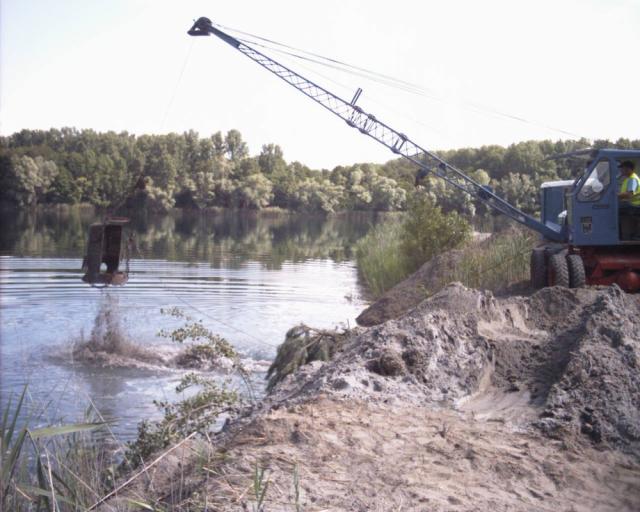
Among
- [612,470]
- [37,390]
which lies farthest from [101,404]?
[612,470]

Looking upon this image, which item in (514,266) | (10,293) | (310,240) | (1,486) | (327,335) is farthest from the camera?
(310,240)

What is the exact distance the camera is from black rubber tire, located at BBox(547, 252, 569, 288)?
14.1 m

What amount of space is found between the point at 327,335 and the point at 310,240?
130 feet

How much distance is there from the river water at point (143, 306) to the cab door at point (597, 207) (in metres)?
4.83

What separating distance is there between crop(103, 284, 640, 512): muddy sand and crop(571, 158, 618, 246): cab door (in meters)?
6.44

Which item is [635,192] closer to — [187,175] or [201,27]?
[201,27]

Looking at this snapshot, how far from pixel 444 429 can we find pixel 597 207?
9923 mm

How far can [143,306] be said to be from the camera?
2166 centimetres

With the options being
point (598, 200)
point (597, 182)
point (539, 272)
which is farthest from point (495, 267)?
point (597, 182)

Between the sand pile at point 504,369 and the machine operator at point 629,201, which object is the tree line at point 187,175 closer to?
the machine operator at point 629,201

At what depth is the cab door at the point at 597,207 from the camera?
14.2 metres

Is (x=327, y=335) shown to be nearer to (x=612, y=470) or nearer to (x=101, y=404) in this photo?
(x=101, y=404)

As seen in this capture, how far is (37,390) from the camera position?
1318 cm

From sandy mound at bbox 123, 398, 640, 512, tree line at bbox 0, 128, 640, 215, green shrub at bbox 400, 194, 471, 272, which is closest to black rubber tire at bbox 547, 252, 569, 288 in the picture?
sandy mound at bbox 123, 398, 640, 512
